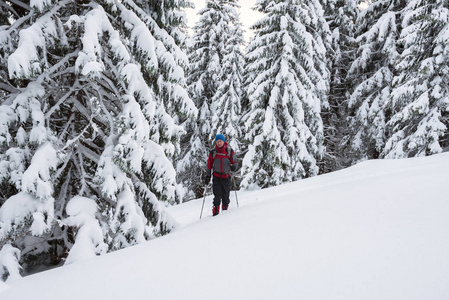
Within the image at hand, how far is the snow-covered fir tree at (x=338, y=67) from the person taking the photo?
709 inches

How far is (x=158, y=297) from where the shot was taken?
2.39 metres

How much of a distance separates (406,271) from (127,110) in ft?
15.8

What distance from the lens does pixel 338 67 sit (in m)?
18.7

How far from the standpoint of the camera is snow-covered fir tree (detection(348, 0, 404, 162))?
48.5 feet

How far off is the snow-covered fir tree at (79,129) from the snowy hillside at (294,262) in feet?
4.41

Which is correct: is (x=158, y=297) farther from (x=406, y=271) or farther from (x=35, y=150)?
(x=35, y=150)

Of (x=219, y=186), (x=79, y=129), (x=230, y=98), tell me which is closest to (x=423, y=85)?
(x=230, y=98)

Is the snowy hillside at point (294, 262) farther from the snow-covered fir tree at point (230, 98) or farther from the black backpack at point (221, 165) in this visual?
the snow-covered fir tree at point (230, 98)

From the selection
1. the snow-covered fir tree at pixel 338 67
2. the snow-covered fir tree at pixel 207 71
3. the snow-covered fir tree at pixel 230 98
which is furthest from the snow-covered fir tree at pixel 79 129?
the snow-covered fir tree at pixel 338 67

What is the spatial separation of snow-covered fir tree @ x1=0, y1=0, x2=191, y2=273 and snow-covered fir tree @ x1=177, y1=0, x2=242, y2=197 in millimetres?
11476

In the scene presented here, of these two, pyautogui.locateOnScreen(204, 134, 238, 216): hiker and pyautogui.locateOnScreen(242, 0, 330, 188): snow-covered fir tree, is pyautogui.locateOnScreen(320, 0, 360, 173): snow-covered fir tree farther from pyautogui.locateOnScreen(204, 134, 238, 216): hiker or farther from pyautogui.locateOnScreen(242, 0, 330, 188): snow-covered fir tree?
pyautogui.locateOnScreen(204, 134, 238, 216): hiker

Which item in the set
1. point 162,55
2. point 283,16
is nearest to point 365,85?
point 283,16

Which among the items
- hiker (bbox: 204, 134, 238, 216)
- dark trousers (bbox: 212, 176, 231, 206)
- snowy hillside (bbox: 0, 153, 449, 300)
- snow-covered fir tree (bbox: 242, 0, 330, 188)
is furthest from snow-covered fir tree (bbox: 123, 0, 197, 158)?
snow-covered fir tree (bbox: 242, 0, 330, 188)

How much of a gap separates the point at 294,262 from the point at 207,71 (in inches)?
666
